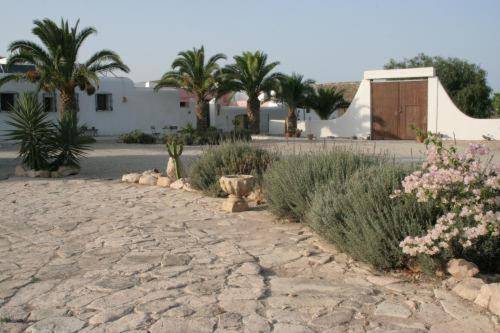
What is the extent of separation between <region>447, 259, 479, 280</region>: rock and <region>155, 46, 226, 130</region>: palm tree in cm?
2361

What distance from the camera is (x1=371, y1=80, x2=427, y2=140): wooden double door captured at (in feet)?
99.3

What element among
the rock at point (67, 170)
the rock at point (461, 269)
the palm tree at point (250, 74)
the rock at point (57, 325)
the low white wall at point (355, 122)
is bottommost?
the rock at point (57, 325)

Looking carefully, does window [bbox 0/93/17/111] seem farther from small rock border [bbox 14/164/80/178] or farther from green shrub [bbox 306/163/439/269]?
→ green shrub [bbox 306/163/439/269]

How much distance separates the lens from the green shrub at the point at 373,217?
15.9 feet

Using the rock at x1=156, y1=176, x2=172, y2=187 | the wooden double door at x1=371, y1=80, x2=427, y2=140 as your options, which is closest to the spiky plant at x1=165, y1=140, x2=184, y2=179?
the rock at x1=156, y1=176, x2=172, y2=187

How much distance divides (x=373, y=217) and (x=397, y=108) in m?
27.0

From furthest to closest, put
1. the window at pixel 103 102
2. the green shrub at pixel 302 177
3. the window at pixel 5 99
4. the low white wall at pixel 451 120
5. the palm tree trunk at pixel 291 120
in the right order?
the palm tree trunk at pixel 291 120
the window at pixel 103 102
the low white wall at pixel 451 120
the window at pixel 5 99
the green shrub at pixel 302 177

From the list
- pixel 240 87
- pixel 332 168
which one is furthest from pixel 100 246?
pixel 240 87

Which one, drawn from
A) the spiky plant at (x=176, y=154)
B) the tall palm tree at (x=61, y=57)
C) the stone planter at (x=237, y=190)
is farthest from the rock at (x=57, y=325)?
the tall palm tree at (x=61, y=57)

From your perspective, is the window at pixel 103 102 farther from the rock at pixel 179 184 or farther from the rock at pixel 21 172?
the rock at pixel 179 184

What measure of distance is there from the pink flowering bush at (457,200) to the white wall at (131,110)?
85.6ft

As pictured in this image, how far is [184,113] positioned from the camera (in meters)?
34.0

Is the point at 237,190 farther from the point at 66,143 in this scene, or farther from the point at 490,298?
the point at 66,143

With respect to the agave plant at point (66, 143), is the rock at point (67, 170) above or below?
below
